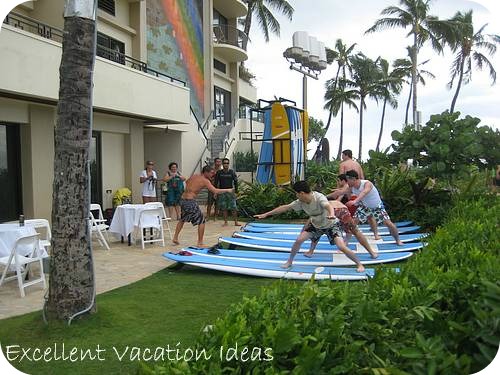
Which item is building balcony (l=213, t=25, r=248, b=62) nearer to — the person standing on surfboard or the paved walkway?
the paved walkway

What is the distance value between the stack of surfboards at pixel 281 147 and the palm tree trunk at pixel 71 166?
12.2m

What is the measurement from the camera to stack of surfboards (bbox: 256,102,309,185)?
16.4m

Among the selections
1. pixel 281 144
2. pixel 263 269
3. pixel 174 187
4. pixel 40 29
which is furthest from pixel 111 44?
pixel 263 269

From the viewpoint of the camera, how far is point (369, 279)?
326 centimetres

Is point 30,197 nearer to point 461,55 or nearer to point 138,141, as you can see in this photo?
point 138,141

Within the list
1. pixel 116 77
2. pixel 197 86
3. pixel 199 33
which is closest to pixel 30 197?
pixel 116 77

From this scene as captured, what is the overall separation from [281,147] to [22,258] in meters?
11.4

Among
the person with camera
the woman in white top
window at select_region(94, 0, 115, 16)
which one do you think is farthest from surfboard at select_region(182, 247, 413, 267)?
window at select_region(94, 0, 115, 16)

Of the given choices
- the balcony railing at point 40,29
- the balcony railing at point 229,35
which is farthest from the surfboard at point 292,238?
the balcony railing at point 229,35

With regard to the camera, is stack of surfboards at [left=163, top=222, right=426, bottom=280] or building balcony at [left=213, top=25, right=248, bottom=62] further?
building balcony at [left=213, top=25, right=248, bottom=62]

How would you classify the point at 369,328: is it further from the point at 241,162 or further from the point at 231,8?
the point at 231,8

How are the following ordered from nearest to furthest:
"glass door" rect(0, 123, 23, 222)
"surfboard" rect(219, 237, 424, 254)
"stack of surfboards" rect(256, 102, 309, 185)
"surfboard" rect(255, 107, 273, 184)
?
1. "surfboard" rect(219, 237, 424, 254)
2. "glass door" rect(0, 123, 23, 222)
3. "stack of surfboards" rect(256, 102, 309, 185)
4. "surfboard" rect(255, 107, 273, 184)

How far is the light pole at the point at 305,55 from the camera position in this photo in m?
18.9

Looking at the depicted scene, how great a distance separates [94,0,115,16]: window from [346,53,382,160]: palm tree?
28360 mm
